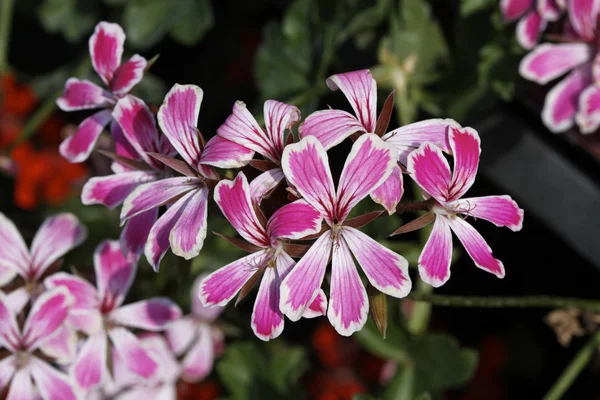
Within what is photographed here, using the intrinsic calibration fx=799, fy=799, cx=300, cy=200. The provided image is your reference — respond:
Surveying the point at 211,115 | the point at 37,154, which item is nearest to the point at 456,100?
the point at 211,115

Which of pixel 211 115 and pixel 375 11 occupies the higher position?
pixel 375 11

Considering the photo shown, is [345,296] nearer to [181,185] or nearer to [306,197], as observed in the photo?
[306,197]

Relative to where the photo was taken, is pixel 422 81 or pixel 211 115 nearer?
pixel 422 81

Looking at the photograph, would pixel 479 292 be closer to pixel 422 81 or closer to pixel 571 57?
pixel 422 81

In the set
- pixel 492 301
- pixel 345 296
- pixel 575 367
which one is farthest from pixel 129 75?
pixel 575 367

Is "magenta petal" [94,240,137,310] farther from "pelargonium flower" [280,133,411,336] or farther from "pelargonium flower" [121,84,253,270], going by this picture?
"pelargonium flower" [280,133,411,336]

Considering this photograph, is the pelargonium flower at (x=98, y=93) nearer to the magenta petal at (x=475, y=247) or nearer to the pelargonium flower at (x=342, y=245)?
the pelargonium flower at (x=342, y=245)

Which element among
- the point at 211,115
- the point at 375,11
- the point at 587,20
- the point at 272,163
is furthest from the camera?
the point at 211,115

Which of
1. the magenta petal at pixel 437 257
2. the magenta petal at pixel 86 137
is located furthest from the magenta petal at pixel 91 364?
the magenta petal at pixel 437 257
